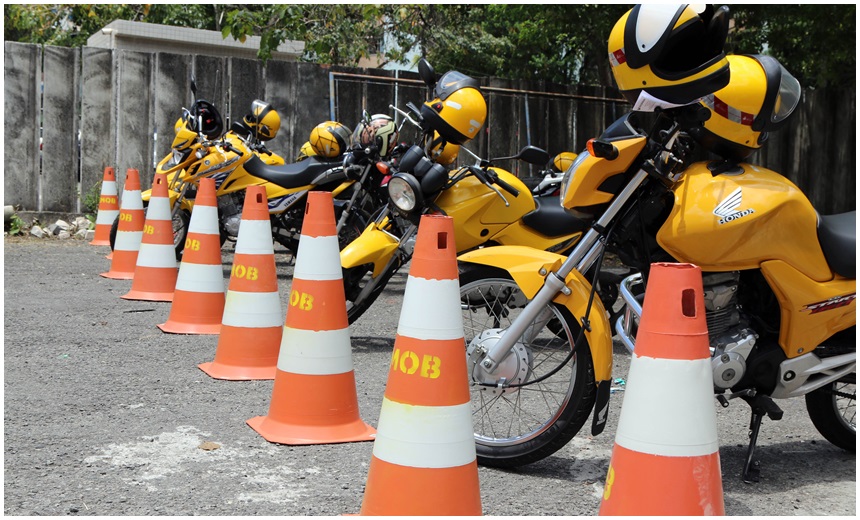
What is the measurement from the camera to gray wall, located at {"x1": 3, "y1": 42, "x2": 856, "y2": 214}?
41.7 ft

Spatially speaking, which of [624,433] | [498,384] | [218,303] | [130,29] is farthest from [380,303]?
[130,29]

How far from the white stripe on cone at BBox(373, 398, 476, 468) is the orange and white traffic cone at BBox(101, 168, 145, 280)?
660 cm

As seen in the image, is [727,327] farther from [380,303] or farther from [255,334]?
[380,303]

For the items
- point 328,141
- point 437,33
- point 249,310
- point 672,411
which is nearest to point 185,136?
point 328,141

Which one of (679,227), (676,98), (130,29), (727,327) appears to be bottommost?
(727,327)

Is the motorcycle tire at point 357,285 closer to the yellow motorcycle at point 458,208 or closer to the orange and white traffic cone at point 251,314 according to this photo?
the yellow motorcycle at point 458,208

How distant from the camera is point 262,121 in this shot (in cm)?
1178

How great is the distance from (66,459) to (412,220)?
2829 millimetres

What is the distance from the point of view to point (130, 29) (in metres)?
19.6

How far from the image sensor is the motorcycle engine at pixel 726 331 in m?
3.95

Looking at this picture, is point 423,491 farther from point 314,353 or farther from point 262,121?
point 262,121

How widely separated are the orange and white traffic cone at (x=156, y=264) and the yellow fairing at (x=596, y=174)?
474 cm

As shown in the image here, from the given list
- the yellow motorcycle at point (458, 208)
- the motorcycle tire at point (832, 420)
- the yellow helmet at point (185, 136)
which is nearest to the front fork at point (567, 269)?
the motorcycle tire at point (832, 420)

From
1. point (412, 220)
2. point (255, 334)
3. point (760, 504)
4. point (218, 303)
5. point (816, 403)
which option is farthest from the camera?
point (218, 303)
